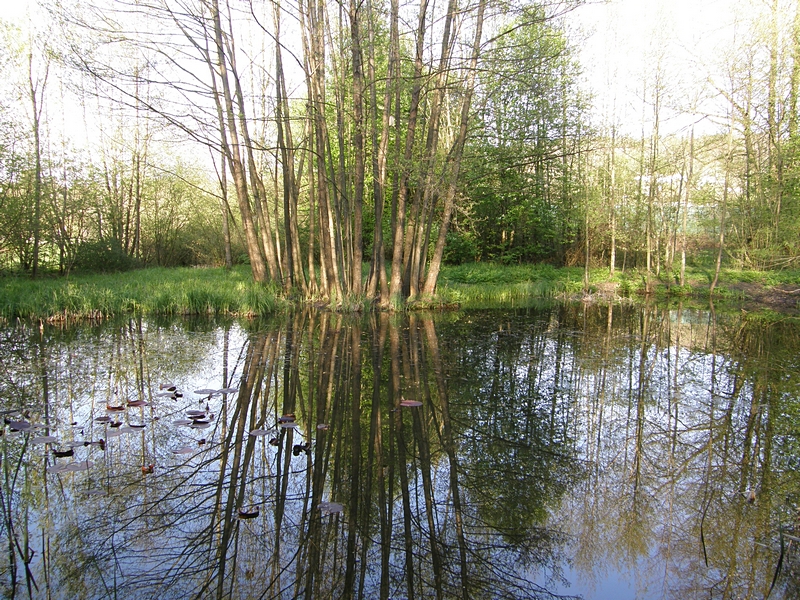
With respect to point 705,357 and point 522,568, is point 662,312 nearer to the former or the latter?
point 705,357

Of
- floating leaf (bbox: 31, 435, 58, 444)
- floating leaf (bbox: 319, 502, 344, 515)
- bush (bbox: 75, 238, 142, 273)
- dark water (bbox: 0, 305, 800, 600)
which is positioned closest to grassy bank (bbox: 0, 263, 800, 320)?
bush (bbox: 75, 238, 142, 273)

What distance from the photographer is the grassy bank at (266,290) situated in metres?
9.59

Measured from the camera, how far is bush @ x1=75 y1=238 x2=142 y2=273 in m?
16.8

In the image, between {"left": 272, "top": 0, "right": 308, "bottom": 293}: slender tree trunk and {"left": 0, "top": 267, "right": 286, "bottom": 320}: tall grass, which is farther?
{"left": 272, "top": 0, "right": 308, "bottom": 293}: slender tree trunk

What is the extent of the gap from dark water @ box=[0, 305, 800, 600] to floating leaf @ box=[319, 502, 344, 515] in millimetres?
81

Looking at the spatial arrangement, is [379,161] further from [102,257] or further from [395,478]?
[102,257]

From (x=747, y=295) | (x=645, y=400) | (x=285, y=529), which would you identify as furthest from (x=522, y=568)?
(x=747, y=295)

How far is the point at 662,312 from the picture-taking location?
40.1 feet

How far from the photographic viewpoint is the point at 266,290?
38.1 ft

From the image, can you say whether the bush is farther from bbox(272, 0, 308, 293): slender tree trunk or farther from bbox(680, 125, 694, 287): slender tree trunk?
bbox(680, 125, 694, 287): slender tree trunk

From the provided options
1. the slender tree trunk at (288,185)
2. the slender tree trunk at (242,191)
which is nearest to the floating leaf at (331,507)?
the slender tree trunk at (288,185)

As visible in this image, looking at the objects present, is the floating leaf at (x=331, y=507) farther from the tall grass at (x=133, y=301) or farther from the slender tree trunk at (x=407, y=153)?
the tall grass at (x=133, y=301)

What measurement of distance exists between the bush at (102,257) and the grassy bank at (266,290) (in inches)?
61.3

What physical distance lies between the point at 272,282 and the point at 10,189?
296 inches
